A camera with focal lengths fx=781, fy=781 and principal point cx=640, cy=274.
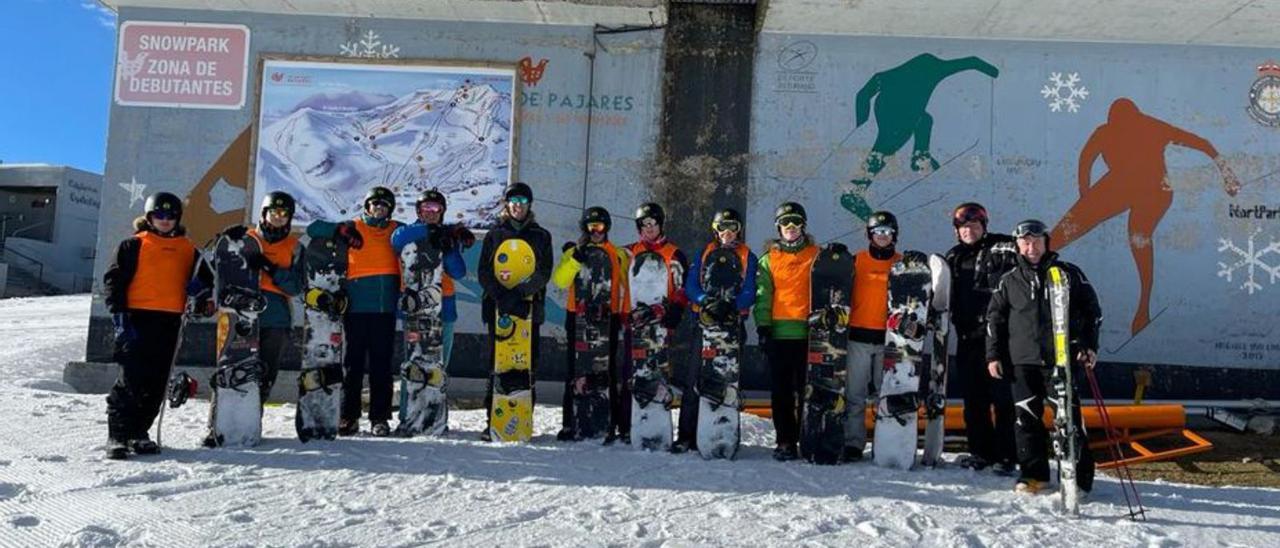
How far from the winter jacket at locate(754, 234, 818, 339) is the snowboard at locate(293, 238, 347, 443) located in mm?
2906

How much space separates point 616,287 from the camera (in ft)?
18.5

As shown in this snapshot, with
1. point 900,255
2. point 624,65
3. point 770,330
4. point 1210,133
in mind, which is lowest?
point 770,330

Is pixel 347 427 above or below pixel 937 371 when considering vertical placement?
below

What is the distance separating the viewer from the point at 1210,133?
8.08 meters

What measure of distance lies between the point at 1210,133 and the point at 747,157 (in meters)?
4.77

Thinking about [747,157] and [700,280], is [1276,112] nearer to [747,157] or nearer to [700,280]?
[747,157]

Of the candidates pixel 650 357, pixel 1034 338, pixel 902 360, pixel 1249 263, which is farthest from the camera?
pixel 1249 263

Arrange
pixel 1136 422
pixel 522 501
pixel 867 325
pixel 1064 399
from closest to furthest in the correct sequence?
pixel 522 501 → pixel 1064 399 → pixel 867 325 → pixel 1136 422

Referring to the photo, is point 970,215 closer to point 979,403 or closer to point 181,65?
point 979,403

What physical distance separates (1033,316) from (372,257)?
4.32 meters

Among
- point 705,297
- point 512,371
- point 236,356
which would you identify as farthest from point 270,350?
point 705,297

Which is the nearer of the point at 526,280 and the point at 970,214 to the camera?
the point at 970,214

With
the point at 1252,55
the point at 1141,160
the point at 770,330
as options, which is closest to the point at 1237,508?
the point at 770,330

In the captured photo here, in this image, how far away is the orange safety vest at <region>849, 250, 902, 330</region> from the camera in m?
5.19
